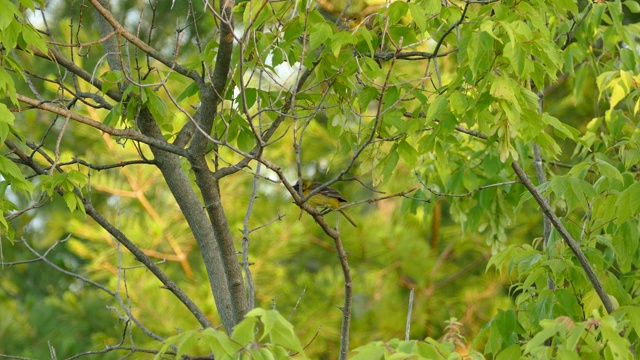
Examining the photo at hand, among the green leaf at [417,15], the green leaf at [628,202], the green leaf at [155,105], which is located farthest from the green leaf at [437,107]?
the green leaf at [155,105]

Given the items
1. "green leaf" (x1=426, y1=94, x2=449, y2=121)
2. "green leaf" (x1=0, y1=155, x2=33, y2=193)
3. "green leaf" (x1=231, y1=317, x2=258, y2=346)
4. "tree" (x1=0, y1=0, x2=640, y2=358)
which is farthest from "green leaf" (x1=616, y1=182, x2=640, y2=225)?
"green leaf" (x1=0, y1=155, x2=33, y2=193)

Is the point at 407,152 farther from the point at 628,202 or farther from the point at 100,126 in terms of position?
the point at 100,126

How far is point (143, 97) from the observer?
2.71m

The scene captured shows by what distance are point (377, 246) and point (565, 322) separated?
5440 millimetres

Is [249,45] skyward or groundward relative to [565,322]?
skyward

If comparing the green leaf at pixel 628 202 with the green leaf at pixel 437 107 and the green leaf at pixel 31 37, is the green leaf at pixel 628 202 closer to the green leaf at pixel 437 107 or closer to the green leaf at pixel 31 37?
the green leaf at pixel 437 107

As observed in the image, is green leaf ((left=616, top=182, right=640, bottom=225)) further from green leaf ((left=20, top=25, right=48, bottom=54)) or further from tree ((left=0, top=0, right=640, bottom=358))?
green leaf ((left=20, top=25, right=48, bottom=54))

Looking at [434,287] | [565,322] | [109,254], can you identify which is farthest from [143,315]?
[565,322]

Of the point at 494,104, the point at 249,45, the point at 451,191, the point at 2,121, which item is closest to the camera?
the point at 2,121

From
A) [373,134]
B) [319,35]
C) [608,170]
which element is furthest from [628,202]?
[319,35]

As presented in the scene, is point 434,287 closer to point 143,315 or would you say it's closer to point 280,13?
point 143,315

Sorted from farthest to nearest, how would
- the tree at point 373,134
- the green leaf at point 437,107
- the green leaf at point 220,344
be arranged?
the green leaf at point 437,107 → the tree at point 373,134 → the green leaf at point 220,344

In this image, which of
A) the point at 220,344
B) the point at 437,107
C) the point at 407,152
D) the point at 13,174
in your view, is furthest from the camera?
the point at 407,152

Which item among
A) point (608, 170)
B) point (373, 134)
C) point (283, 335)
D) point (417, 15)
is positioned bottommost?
point (283, 335)
